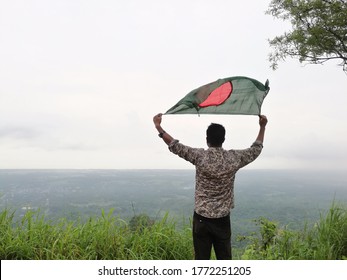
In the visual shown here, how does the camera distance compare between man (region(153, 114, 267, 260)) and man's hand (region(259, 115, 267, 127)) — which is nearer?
man (region(153, 114, 267, 260))

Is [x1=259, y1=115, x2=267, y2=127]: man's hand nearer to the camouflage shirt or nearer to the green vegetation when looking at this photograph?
the camouflage shirt

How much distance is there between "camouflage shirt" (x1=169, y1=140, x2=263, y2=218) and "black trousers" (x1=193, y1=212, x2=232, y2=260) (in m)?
0.08

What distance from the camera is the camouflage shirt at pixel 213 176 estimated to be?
11.6ft

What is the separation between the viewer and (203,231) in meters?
3.62

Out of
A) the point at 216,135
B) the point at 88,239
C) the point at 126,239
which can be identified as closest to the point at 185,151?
the point at 216,135

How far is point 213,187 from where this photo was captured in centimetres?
357

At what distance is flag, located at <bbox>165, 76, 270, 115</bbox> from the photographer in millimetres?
4246

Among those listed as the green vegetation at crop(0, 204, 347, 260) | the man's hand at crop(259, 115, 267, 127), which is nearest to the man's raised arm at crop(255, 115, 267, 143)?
the man's hand at crop(259, 115, 267, 127)

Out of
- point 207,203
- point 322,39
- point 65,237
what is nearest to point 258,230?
point 207,203

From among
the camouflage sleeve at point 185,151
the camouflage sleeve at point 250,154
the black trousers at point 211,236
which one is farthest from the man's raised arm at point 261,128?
the black trousers at point 211,236

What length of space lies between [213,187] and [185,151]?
1.58ft

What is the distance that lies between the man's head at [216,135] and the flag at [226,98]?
0.68 m
